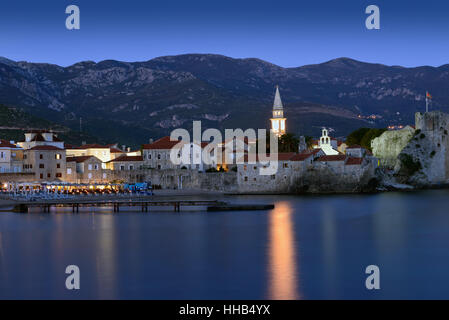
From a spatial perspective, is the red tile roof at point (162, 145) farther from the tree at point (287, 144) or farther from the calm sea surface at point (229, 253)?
Answer: the calm sea surface at point (229, 253)

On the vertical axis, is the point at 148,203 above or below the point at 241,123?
below

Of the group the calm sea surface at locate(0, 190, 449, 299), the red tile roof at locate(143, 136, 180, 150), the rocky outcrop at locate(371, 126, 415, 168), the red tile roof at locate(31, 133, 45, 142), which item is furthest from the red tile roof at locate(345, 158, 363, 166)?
the red tile roof at locate(31, 133, 45, 142)

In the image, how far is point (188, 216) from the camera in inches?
2052

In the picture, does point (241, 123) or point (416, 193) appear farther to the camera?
point (241, 123)

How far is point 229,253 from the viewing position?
3525 centimetres

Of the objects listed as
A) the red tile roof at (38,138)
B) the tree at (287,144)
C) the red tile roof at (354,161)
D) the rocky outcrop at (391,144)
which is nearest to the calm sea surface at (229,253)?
the red tile roof at (354,161)

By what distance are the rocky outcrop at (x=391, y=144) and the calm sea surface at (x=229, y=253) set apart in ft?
107

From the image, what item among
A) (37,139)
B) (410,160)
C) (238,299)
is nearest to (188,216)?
(238,299)

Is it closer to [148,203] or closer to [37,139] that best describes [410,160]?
[148,203]

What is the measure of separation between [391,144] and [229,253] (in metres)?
61.0

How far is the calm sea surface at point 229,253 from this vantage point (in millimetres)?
26234

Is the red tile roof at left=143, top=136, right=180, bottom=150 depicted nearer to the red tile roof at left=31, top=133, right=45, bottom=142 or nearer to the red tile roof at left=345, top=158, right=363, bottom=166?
the red tile roof at left=31, top=133, right=45, bottom=142

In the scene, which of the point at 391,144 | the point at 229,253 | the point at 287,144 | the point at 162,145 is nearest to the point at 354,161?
the point at 287,144
